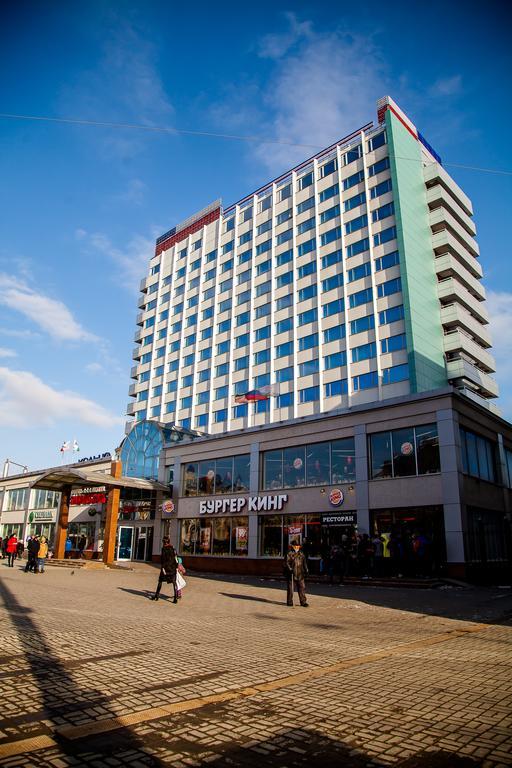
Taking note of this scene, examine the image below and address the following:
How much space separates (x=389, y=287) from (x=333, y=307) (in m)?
6.10

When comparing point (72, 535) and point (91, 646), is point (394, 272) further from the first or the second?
point (91, 646)

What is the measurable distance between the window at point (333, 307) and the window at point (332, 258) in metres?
4.17

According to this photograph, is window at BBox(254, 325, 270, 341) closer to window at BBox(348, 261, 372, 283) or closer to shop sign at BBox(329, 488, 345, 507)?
window at BBox(348, 261, 372, 283)

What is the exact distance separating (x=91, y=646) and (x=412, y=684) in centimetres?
495

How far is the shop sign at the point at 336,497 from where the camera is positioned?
26.1 metres

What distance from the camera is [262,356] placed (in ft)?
178

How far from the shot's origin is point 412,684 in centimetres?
602

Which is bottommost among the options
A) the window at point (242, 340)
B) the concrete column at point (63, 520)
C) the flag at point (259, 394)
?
the concrete column at point (63, 520)

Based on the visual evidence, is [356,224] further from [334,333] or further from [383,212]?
[334,333]

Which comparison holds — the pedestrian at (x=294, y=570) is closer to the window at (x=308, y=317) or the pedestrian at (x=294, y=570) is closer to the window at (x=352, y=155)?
the window at (x=308, y=317)

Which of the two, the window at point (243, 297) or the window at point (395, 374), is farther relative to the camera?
the window at point (243, 297)

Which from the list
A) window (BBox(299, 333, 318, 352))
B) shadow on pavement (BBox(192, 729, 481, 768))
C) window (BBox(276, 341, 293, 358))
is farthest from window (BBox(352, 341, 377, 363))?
shadow on pavement (BBox(192, 729, 481, 768))

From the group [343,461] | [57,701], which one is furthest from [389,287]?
[57,701]

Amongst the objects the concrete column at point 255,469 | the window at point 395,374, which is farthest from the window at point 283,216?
the concrete column at point 255,469
